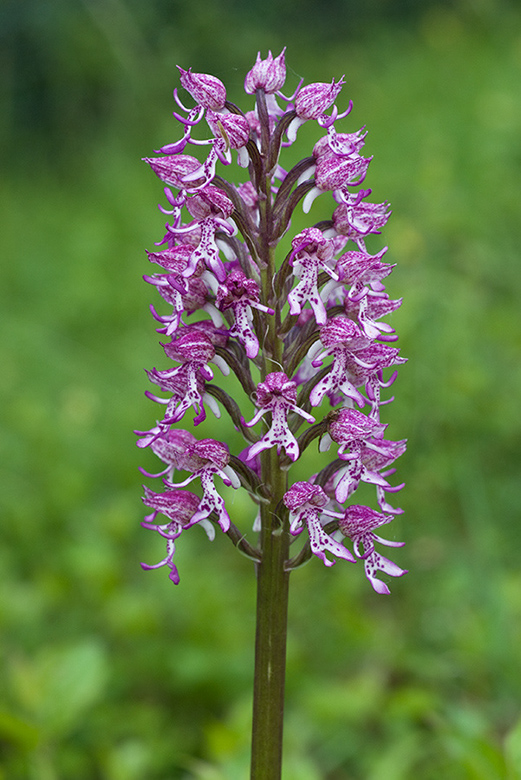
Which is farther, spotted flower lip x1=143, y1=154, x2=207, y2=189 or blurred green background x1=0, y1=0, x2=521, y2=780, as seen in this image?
blurred green background x1=0, y1=0, x2=521, y2=780

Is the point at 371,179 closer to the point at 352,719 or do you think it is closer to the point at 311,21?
the point at 352,719

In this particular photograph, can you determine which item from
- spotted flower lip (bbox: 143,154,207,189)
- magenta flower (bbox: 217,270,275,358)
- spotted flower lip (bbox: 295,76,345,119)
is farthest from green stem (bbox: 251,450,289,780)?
spotted flower lip (bbox: 295,76,345,119)

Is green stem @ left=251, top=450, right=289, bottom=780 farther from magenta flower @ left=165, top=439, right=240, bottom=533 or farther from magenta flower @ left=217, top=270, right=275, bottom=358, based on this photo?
magenta flower @ left=217, top=270, right=275, bottom=358

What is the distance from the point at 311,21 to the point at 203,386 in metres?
13.4

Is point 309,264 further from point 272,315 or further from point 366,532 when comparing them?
point 366,532

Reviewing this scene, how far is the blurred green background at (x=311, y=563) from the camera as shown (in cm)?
276

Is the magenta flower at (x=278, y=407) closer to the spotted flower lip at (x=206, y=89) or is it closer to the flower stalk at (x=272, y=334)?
the flower stalk at (x=272, y=334)

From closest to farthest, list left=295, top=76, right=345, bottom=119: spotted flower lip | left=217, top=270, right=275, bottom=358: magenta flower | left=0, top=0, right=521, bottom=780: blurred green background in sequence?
left=217, top=270, right=275, bottom=358: magenta flower
left=295, top=76, right=345, bottom=119: spotted flower lip
left=0, top=0, right=521, bottom=780: blurred green background

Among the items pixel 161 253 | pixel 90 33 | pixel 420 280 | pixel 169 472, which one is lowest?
pixel 169 472

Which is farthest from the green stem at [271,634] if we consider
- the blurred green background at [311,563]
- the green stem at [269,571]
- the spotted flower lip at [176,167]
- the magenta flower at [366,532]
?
the spotted flower lip at [176,167]

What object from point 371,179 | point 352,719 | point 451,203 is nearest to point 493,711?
point 352,719

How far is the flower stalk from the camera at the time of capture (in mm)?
1709

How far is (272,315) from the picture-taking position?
5.77 feet

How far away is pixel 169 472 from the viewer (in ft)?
6.24
